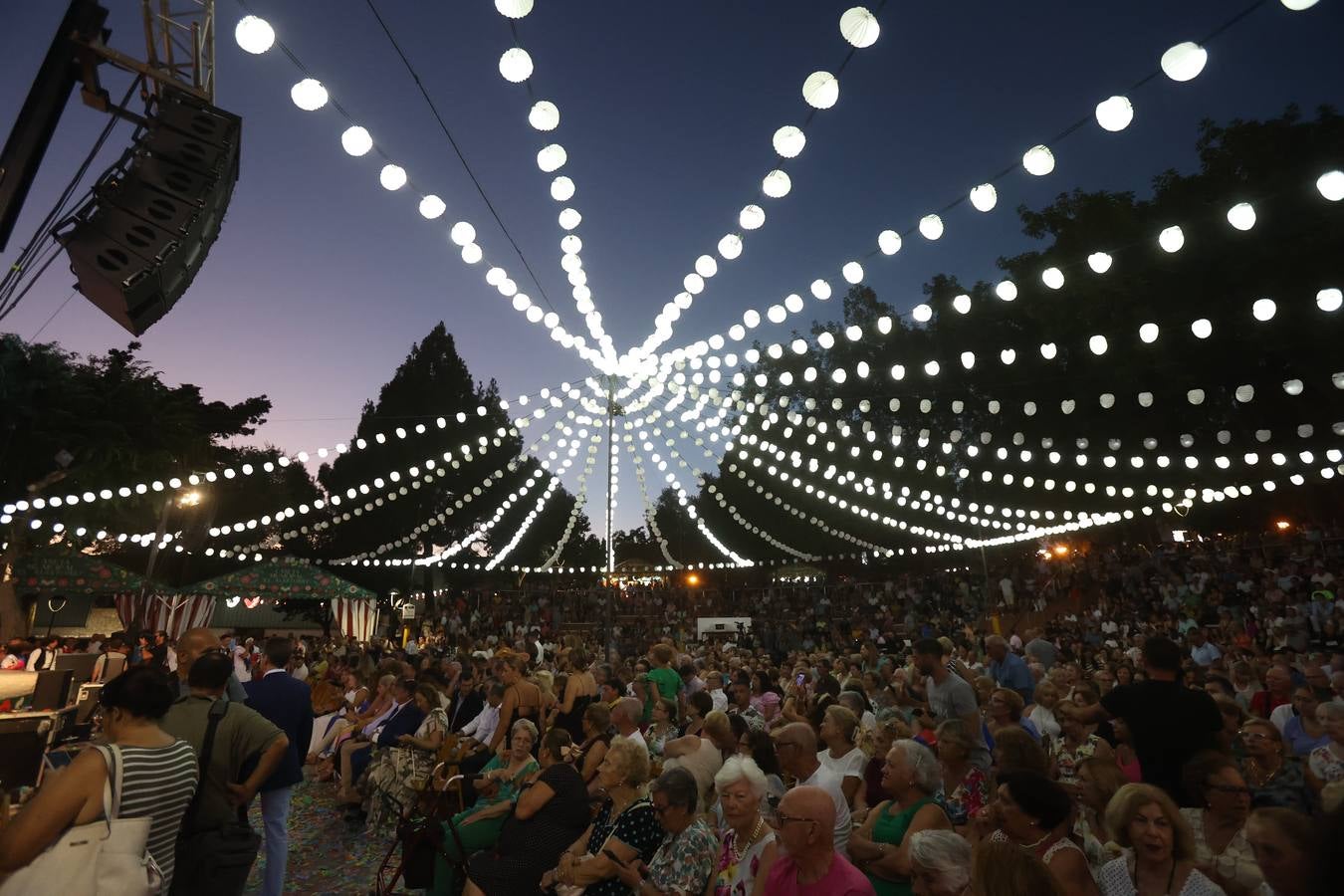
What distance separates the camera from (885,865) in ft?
10.3

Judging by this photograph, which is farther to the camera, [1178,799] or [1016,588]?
[1016,588]

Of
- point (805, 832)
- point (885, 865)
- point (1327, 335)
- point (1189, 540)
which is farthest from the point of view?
point (1189, 540)

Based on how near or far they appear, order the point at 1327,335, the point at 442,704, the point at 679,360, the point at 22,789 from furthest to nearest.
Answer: the point at 1327,335 → the point at 679,360 → the point at 442,704 → the point at 22,789

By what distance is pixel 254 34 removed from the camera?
5.07 m

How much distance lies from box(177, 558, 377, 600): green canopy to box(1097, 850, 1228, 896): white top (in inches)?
781

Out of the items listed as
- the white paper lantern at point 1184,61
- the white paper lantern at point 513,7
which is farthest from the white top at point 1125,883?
the white paper lantern at point 513,7

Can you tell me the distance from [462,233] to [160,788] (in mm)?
6242

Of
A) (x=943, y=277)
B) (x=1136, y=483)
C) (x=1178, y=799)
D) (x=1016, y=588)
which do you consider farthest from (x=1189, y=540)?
(x=1178, y=799)

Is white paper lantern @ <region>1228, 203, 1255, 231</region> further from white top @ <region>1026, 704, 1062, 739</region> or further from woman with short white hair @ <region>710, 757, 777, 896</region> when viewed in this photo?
woman with short white hair @ <region>710, 757, 777, 896</region>

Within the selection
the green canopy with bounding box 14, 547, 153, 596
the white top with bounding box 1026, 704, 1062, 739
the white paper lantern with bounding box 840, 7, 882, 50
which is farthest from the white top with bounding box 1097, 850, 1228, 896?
the green canopy with bounding box 14, 547, 153, 596

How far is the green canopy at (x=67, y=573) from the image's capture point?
16328mm

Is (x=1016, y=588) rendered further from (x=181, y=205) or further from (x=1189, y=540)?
(x=181, y=205)

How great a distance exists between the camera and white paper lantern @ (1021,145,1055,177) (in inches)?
230

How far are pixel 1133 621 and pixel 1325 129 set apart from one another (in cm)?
1123
